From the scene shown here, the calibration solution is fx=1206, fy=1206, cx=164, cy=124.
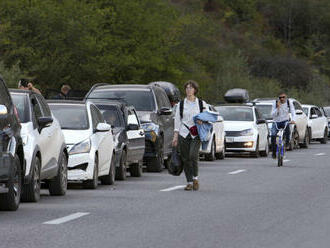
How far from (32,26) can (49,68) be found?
2087 millimetres

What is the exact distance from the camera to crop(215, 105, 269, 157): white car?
33812mm

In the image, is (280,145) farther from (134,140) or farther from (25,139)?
(25,139)

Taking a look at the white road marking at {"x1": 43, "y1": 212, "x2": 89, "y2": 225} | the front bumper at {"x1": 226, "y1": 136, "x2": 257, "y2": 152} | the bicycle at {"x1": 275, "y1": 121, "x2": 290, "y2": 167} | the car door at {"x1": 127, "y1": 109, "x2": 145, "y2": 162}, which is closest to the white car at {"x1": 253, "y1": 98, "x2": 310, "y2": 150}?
the front bumper at {"x1": 226, "y1": 136, "x2": 257, "y2": 152}

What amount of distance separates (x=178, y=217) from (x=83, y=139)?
576 centimetres

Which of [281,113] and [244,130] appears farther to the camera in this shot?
[244,130]

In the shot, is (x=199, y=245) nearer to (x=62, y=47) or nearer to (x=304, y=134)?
(x=304, y=134)

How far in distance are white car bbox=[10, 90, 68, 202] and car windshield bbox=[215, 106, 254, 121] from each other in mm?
18123

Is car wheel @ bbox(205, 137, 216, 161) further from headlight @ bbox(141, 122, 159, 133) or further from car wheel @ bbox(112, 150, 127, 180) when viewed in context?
car wheel @ bbox(112, 150, 127, 180)

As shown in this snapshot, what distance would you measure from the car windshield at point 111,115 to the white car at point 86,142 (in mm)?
1877

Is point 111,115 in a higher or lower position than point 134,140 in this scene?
higher

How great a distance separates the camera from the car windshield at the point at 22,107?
15648mm

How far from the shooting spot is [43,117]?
51.1ft

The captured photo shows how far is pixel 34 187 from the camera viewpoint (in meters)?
15.2

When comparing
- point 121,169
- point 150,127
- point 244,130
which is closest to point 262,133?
point 244,130
